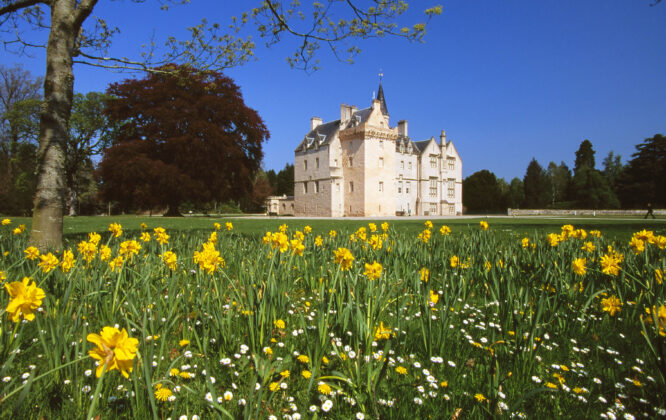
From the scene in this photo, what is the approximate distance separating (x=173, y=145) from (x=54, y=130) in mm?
25374

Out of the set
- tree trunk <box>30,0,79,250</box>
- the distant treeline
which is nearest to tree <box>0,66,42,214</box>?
tree trunk <box>30,0,79,250</box>

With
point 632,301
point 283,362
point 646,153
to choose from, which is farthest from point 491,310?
point 646,153

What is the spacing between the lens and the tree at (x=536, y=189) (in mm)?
77750

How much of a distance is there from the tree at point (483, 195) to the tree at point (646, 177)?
2132cm

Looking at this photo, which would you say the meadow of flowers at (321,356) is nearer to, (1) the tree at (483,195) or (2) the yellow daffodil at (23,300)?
(2) the yellow daffodil at (23,300)

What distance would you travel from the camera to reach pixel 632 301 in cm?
325

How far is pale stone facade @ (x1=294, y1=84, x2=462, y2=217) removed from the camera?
4219 centimetres

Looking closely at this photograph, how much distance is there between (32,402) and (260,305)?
1.14m

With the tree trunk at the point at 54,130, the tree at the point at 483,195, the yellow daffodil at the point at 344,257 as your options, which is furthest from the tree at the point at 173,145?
the tree at the point at 483,195

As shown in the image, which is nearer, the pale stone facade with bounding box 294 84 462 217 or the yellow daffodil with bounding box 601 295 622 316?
the yellow daffodil with bounding box 601 295 622 316

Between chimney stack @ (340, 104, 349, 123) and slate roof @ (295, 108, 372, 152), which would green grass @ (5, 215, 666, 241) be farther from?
chimney stack @ (340, 104, 349, 123)

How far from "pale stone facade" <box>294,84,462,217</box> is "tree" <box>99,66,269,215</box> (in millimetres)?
13628

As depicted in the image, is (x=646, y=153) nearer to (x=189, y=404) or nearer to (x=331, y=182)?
(x=331, y=182)

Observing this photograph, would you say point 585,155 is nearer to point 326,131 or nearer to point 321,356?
point 326,131
